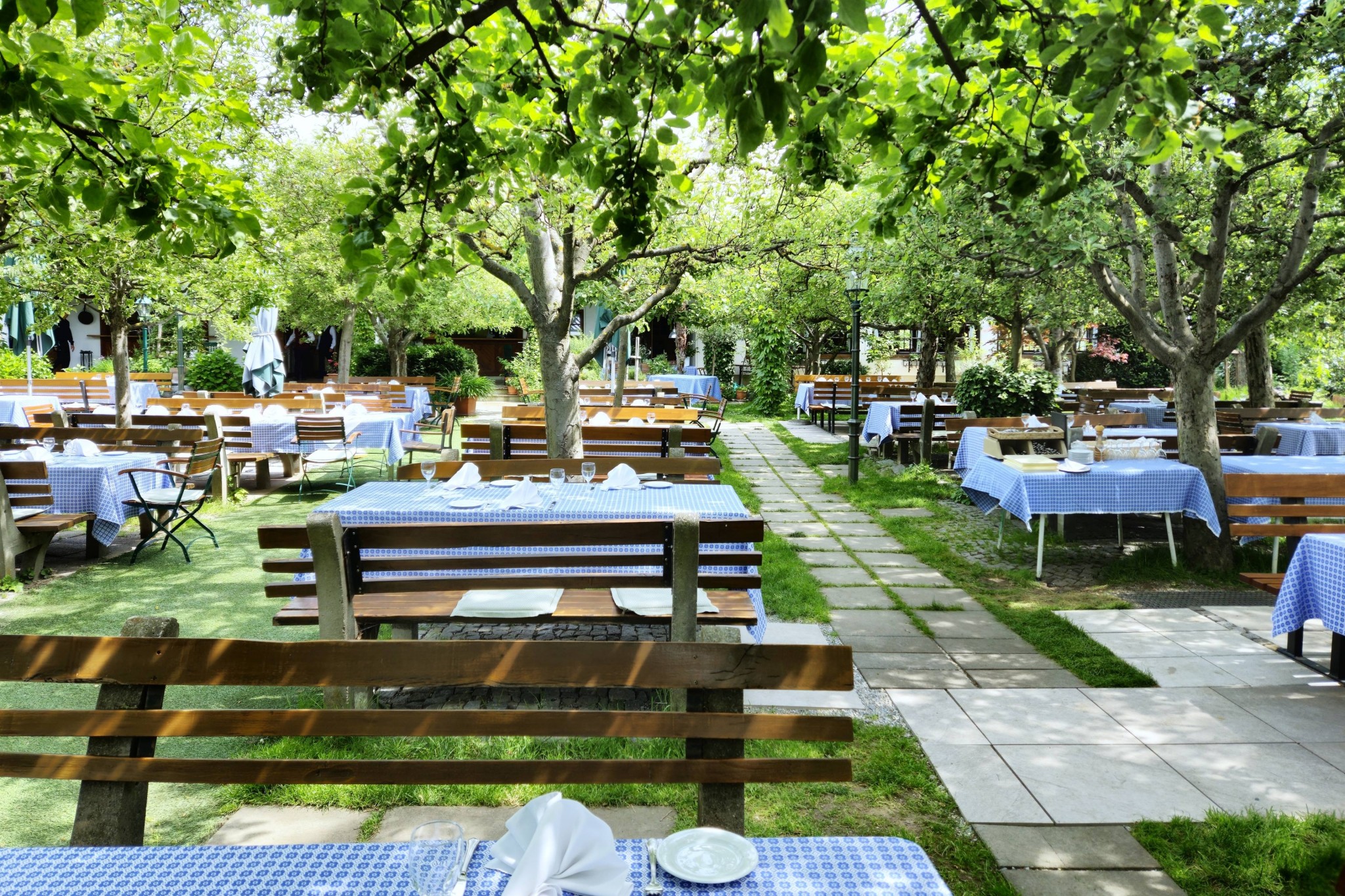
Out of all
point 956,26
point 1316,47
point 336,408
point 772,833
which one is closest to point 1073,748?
point 772,833

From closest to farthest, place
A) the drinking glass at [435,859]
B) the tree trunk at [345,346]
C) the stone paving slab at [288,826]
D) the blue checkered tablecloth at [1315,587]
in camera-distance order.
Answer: the drinking glass at [435,859]
the stone paving slab at [288,826]
the blue checkered tablecloth at [1315,587]
the tree trunk at [345,346]

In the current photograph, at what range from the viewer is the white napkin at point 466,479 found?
555cm

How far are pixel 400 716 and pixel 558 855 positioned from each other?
747 millimetres

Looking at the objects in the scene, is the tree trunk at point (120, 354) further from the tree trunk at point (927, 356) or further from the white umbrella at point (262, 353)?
the tree trunk at point (927, 356)

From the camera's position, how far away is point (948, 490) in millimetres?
10680

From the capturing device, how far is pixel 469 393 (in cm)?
2012

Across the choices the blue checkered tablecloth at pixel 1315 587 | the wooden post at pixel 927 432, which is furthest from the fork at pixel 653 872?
the wooden post at pixel 927 432

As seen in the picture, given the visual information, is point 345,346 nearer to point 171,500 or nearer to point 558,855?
point 171,500

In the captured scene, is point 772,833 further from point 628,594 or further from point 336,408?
point 336,408

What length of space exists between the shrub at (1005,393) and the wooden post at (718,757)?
34.0 feet

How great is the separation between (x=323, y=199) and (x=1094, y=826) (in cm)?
766

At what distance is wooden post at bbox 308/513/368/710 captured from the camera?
3.71 m

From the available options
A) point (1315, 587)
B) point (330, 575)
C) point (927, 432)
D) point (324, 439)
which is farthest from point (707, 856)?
point (927, 432)

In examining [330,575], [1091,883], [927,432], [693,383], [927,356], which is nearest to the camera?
[1091,883]
